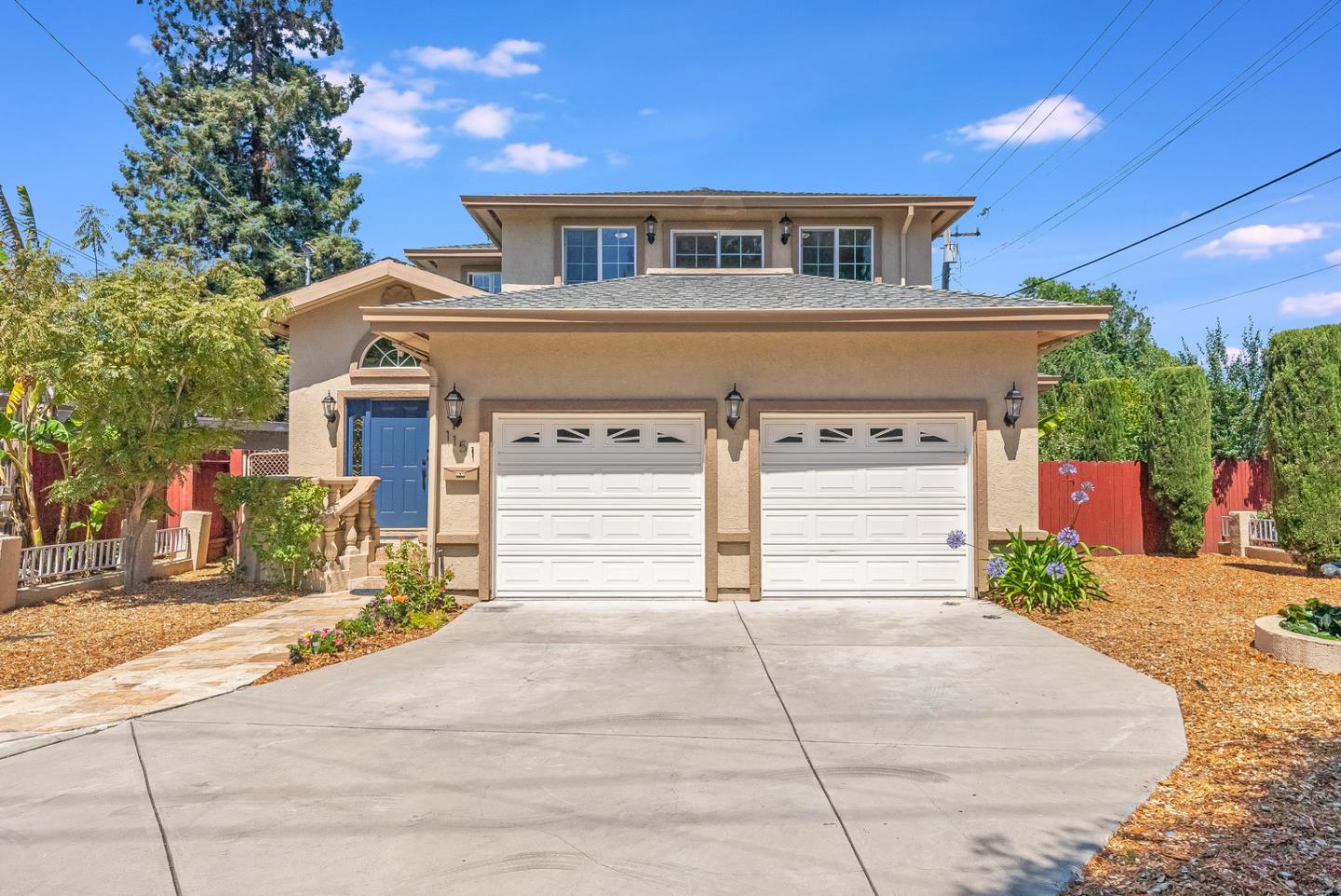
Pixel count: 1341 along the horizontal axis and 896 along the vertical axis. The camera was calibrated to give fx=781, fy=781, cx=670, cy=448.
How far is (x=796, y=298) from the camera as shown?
9453 millimetres

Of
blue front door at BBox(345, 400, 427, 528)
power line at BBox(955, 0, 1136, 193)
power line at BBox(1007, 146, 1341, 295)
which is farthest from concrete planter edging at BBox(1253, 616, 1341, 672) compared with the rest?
power line at BBox(955, 0, 1136, 193)

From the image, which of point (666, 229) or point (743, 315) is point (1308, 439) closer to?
point (743, 315)

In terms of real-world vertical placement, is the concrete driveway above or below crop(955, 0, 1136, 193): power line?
below

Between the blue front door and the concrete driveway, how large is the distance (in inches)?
268

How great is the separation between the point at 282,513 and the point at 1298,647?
10275 mm

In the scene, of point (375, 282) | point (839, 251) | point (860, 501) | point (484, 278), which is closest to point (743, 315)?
point (860, 501)

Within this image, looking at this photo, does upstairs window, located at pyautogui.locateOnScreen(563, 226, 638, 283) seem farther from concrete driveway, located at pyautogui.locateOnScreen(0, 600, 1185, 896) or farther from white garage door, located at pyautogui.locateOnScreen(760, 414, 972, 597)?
concrete driveway, located at pyautogui.locateOnScreen(0, 600, 1185, 896)

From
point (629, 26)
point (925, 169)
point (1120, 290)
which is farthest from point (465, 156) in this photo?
point (1120, 290)

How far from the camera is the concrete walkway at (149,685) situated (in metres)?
4.95

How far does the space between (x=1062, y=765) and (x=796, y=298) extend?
6357mm

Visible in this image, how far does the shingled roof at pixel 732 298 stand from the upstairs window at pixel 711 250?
2.12 m

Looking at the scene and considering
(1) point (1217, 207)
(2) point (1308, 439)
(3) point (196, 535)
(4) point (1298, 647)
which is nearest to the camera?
(4) point (1298, 647)

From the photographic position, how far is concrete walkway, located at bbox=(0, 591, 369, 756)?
495 centimetres

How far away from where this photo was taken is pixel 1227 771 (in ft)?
13.3
